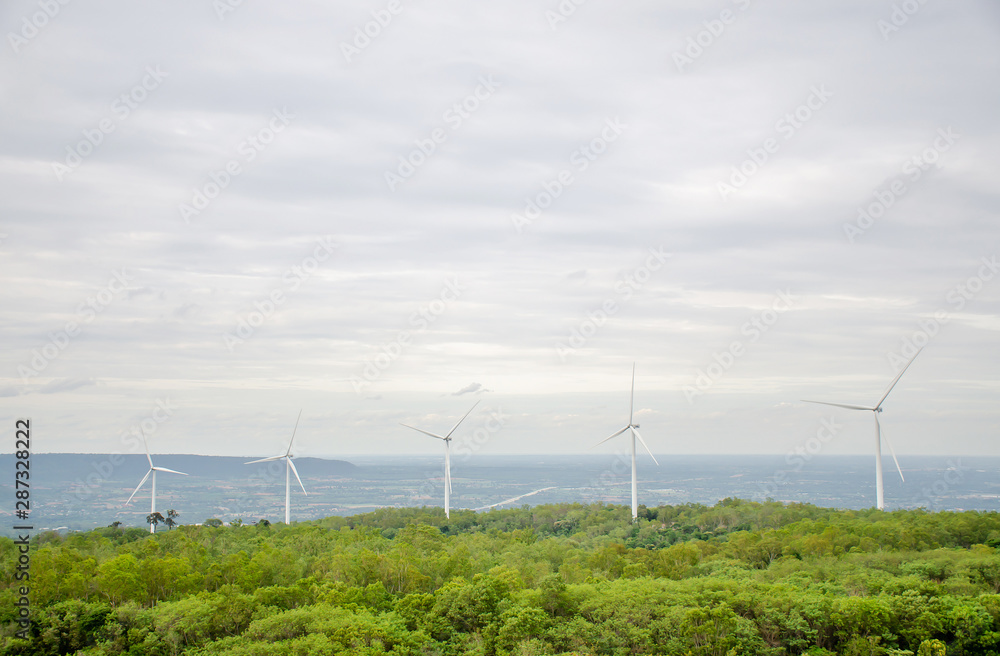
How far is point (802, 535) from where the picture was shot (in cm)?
8438

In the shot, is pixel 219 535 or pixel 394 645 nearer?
pixel 394 645

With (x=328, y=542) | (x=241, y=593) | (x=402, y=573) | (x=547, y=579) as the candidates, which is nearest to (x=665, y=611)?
(x=547, y=579)

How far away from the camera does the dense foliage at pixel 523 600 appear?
5231 cm

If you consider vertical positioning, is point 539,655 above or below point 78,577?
below

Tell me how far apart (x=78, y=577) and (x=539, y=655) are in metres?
35.3

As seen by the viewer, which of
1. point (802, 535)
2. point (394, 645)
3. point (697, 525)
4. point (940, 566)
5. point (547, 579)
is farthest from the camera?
point (697, 525)

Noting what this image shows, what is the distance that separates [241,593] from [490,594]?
62.2 feet

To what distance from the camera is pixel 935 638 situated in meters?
52.8

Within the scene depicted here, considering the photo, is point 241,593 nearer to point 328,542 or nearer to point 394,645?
point 394,645

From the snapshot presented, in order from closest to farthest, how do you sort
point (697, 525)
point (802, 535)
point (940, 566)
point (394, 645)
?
point (394, 645)
point (940, 566)
point (802, 535)
point (697, 525)

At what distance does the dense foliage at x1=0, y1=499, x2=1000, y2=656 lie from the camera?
52.3 m

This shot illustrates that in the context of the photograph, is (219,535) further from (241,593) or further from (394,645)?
(394,645)

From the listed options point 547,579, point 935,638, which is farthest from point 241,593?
point 935,638

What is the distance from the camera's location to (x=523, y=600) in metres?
56.3
